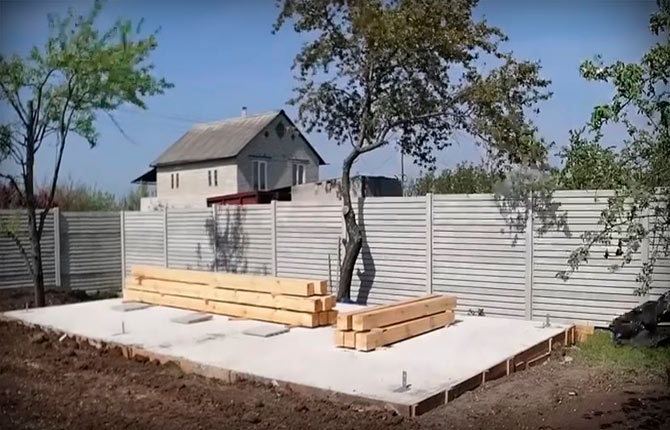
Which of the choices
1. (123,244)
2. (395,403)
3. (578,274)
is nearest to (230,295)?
(395,403)

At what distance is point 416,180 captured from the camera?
958 cm

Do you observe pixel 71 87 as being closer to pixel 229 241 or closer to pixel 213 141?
pixel 229 241

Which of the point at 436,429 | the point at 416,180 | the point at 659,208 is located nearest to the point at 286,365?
the point at 436,429

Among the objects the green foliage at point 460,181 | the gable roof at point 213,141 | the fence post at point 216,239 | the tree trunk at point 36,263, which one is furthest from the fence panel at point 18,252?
the green foliage at point 460,181

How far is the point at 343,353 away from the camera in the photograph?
4.57 meters

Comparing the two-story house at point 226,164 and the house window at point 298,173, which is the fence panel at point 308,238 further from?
the house window at point 298,173

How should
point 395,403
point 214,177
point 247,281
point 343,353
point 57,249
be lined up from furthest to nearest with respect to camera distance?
point 214,177, point 57,249, point 247,281, point 343,353, point 395,403

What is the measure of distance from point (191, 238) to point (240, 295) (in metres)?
3.47

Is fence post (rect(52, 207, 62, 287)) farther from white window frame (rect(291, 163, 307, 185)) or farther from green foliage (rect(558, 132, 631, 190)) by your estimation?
green foliage (rect(558, 132, 631, 190))

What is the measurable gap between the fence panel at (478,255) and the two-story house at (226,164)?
4.31 meters

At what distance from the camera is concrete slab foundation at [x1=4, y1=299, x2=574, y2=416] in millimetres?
3736

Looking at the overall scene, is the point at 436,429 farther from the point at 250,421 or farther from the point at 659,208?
the point at 659,208

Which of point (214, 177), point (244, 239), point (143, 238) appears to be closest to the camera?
point (244, 239)

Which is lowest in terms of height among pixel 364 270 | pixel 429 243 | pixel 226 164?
pixel 364 270
